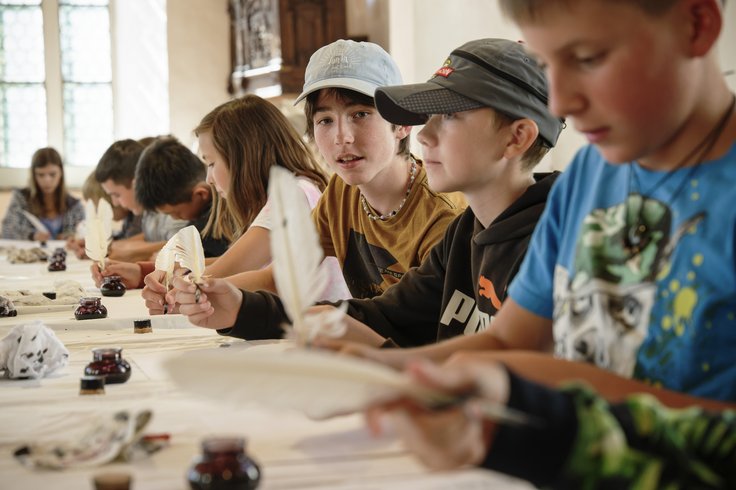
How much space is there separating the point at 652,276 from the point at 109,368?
965 millimetres

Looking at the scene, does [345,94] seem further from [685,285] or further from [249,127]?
[685,285]

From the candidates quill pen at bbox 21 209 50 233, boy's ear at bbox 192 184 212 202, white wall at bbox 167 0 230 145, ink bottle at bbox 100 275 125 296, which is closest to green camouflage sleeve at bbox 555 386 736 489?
ink bottle at bbox 100 275 125 296

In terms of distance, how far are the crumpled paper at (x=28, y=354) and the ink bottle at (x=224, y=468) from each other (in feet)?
2.72

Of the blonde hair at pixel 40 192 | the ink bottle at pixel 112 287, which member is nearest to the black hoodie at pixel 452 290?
the ink bottle at pixel 112 287

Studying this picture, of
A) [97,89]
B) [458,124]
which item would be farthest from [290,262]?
[97,89]

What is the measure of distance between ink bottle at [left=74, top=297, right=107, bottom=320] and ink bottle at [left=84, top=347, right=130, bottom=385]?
0.96 metres

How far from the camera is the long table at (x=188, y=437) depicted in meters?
1.07

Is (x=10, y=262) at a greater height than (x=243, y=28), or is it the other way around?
(x=243, y=28)

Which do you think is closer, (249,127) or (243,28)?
(249,127)

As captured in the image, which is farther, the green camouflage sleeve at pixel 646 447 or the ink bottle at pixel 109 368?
the ink bottle at pixel 109 368

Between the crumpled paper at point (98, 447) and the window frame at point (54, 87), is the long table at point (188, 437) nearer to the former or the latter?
the crumpled paper at point (98, 447)

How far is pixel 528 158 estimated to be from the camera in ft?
6.71

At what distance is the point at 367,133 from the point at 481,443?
201 centimetres

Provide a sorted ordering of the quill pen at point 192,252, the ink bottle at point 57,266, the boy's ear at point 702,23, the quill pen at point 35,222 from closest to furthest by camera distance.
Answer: the boy's ear at point 702,23, the quill pen at point 192,252, the ink bottle at point 57,266, the quill pen at point 35,222
